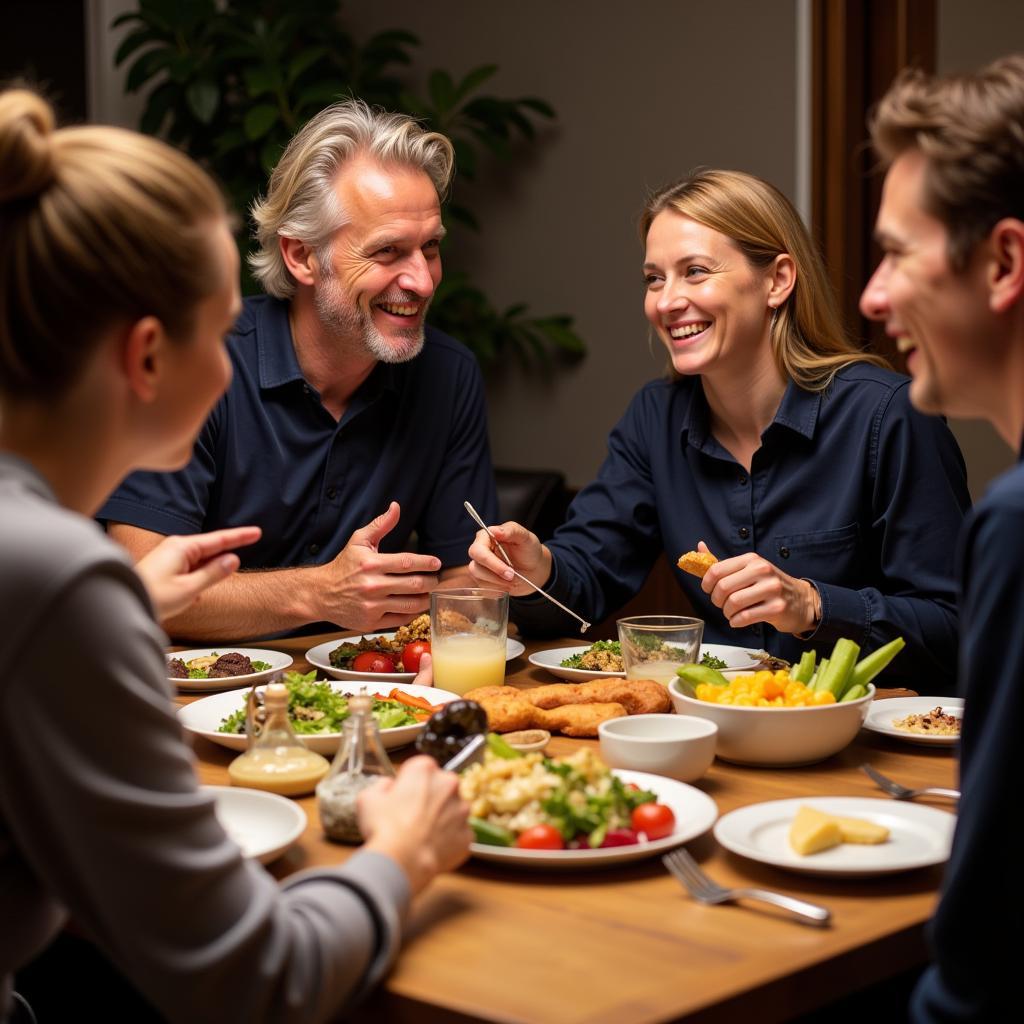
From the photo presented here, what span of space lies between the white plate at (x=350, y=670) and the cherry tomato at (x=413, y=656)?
0.07ft

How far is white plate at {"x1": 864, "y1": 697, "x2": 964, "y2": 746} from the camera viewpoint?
5.77 feet

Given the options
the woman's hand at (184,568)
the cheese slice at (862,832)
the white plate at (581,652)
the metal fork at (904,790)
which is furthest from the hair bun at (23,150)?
the white plate at (581,652)

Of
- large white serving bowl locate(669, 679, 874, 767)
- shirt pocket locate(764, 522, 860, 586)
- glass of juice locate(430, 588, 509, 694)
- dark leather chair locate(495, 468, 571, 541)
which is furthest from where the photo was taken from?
dark leather chair locate(495, 468, 571, 541)

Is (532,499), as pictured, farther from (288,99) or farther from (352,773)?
(288,99)

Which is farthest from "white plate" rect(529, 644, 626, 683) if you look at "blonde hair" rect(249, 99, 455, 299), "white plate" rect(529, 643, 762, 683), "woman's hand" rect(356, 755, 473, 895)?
"blonde hair" rect(249, 99, 455, 299)

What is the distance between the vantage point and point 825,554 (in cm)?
242

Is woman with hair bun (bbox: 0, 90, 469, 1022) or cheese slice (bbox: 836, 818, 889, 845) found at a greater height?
woman with hair bun (bbox: 0, 90, 469, 1022)

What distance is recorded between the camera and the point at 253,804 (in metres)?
1.47

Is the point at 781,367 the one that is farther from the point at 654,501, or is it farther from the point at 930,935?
the point at 930,935

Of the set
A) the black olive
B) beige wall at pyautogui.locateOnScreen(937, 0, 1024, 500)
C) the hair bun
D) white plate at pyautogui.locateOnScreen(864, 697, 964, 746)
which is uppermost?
beige wall at pyautogui.locateOnScreen(937, 0, 1024, 500)

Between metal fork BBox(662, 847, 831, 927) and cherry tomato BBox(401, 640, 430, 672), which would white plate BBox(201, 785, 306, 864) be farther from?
cherry tomato BBox(401, 640, 430, 672)

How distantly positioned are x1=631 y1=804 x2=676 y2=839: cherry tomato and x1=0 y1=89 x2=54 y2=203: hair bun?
0.82m

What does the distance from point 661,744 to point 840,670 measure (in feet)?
1.05

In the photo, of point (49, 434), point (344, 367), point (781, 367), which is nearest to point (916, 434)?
point (781, 367)
